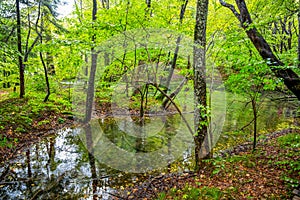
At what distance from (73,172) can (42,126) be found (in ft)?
12.2

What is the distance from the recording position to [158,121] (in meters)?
9.97

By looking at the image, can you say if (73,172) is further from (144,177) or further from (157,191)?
(157,191)

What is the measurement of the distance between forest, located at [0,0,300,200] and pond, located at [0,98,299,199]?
0.03 meters

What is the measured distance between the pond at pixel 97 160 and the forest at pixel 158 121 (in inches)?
1.3

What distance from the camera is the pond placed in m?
4.50

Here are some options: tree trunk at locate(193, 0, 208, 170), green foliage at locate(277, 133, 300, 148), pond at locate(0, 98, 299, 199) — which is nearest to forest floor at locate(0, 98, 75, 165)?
pond at locate(0, 98, 299, 199)

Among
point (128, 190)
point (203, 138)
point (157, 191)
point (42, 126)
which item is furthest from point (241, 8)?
point (42, 126)

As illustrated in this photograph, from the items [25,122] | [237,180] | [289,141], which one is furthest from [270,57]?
[25,122]

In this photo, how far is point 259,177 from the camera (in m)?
4.12

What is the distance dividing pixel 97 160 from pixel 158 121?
14.9 ft

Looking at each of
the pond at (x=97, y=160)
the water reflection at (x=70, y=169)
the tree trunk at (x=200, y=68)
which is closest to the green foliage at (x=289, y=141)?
the pond at (x=97, y=160)

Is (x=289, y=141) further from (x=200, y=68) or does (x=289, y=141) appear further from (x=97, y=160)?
(x=97, y=160)

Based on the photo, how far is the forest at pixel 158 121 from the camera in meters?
4.18

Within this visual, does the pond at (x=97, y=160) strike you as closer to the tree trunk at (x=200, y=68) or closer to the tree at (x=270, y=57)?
the tree at (x=270, y=57)
